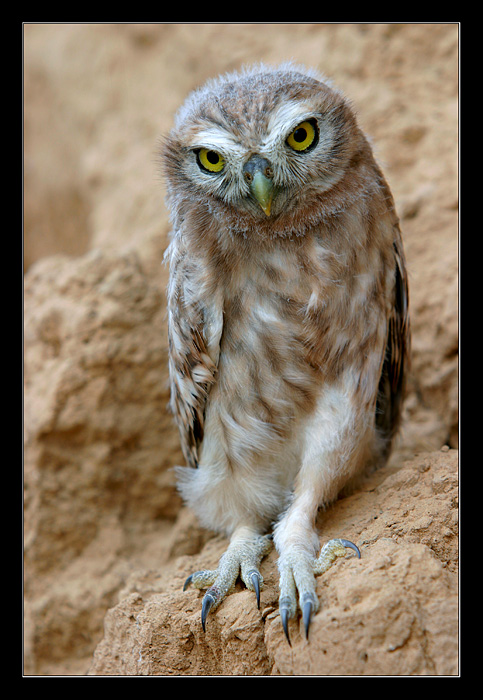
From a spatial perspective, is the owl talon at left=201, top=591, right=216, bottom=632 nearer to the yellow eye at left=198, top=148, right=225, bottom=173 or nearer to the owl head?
the owl head

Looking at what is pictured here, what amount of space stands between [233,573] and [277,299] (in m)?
1.21

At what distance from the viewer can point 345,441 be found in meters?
2.70

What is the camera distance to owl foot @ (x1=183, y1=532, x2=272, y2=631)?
2.48 meters

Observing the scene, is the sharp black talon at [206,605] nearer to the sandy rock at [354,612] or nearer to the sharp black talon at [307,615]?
the sandy rock at [354,612]

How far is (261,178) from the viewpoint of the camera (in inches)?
90.5

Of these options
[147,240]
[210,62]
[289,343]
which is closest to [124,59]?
[210,62]

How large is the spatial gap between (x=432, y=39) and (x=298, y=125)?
3.04 metres

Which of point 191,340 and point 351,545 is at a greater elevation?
point 191,340

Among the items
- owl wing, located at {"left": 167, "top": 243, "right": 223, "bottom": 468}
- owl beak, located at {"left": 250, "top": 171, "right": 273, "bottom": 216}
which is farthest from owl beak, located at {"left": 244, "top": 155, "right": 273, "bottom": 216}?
owl wing, located at {"left": 167, "top": 243, "right": 223, "bottom": 468}

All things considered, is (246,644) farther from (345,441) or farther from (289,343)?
(289,343)

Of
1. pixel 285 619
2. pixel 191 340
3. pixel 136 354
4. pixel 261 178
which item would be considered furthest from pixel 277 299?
pixel 136 354

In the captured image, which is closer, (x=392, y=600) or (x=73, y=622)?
(x=392, y=600)

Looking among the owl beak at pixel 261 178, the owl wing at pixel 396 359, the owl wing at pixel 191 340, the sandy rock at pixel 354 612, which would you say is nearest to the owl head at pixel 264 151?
the owl beak at pixel 261 178

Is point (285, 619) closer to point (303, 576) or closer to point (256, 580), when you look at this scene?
point (303, 576)
